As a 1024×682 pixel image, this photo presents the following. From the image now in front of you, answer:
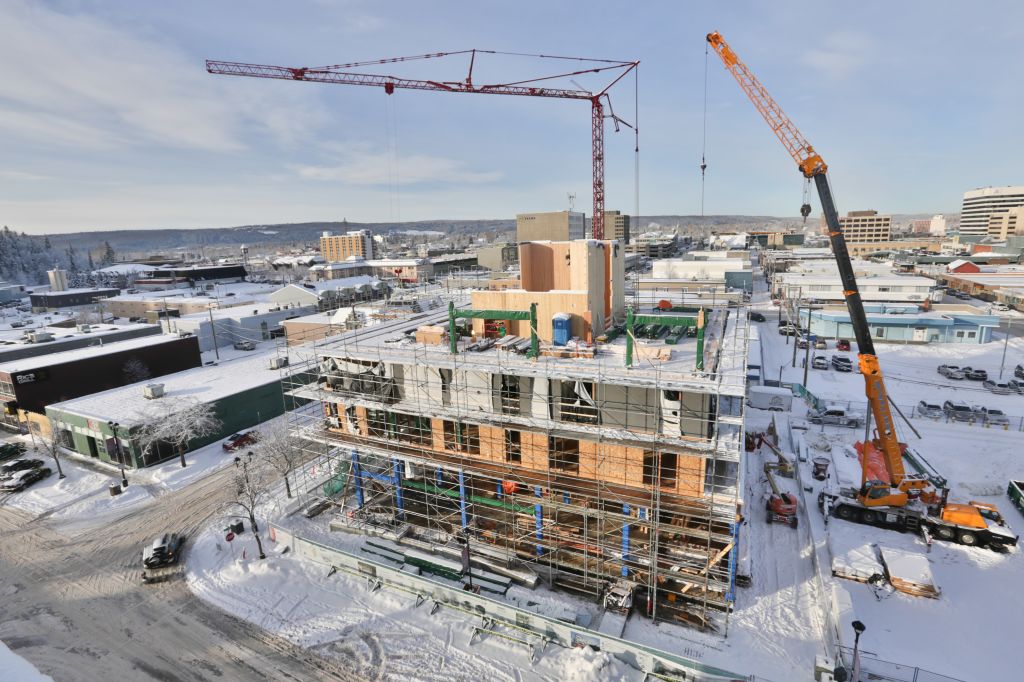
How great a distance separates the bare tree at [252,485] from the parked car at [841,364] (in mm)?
46121

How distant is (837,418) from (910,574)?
16.6 m

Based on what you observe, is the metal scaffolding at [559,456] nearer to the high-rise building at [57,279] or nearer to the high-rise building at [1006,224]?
the high-rise building at [57,279]

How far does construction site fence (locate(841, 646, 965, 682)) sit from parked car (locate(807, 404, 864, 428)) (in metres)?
20.6

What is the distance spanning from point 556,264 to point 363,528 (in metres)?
15.0

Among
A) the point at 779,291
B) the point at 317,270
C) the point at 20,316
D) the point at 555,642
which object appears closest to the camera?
the point at 555,642

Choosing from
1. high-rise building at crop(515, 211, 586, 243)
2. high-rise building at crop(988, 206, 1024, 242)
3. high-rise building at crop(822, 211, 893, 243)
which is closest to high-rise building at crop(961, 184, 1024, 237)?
high-rise building at crop(988, 206, 1024, 242)

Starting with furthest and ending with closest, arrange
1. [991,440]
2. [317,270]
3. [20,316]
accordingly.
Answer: [317,270], [20,316], [991,440]

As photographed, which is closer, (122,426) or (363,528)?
(363,528)

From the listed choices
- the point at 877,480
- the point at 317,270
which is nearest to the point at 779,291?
the point at 877,480

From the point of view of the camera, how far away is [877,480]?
72.5 feet

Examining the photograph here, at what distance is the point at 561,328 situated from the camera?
65.9ft

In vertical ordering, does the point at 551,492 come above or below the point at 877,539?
above

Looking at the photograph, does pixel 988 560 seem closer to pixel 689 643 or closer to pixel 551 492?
pixel 689 643

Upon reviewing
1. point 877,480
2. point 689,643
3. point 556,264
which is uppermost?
point 556,264
